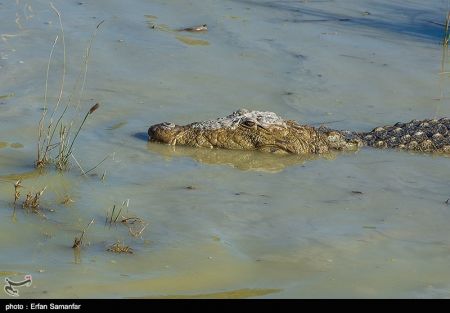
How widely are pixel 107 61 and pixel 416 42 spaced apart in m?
4.44

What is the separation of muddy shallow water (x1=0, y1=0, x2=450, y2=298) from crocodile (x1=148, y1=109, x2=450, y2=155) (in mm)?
106

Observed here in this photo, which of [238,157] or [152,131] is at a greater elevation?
[152,131]

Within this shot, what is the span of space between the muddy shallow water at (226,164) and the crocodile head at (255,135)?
118 mm

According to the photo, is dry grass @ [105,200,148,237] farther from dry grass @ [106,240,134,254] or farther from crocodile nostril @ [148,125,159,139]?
crocodile nostril @ [148,125,159,139]

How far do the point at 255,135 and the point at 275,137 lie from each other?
176mm

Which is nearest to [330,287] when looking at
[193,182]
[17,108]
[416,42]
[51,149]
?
[193,182]

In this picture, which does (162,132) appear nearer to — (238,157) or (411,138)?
Result: (238,157)

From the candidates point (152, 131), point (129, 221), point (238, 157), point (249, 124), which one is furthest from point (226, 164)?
point (129, 221)

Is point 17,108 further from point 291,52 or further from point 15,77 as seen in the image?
point 291,52

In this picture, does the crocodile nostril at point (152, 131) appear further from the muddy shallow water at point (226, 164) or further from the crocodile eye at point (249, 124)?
the crocodile eye at point (249, 124)

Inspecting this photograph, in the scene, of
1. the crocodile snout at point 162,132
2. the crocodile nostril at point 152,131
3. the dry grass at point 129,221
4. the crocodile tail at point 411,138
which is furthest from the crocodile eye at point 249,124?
the dry grass at point 129,221

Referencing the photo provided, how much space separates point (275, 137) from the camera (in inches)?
329

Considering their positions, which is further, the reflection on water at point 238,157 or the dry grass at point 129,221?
the reflection on water at point 238,157

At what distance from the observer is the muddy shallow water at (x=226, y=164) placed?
5367 millimetres
